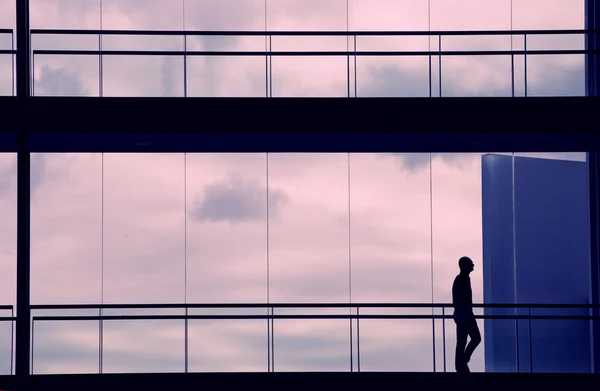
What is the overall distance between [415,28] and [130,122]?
589cm

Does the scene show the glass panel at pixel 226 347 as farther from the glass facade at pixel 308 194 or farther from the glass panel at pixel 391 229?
the glass panel at pixel 391 229

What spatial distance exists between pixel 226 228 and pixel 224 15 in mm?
3613

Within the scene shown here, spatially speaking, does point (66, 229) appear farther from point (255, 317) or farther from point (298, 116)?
point (298, 116)

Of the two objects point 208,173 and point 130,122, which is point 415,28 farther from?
point 130,122

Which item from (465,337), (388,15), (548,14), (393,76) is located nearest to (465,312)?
(465,337)

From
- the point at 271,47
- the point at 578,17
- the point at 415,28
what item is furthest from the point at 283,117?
the point at 578,17

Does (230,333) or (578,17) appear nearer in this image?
(230,333)

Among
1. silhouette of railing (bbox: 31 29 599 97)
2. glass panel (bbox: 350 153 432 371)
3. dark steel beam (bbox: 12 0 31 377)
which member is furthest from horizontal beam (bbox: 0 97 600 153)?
glass panel (bbox: 350 153 432 371)

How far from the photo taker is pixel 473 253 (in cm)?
1720

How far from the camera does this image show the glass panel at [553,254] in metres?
17.3

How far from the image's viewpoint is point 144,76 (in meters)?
16.4

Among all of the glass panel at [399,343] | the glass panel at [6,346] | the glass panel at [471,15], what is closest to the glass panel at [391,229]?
the glass panel at [399,343]
